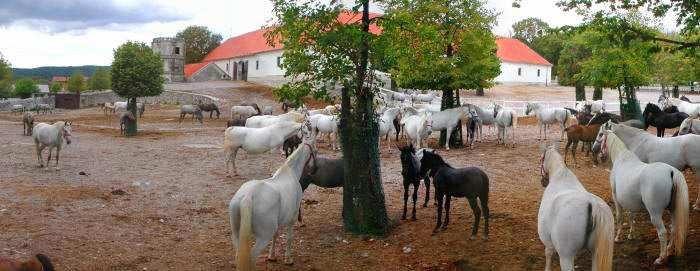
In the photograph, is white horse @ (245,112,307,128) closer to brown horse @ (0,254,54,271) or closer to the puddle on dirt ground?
the puddle on dirt ground

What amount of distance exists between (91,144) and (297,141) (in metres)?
10.6

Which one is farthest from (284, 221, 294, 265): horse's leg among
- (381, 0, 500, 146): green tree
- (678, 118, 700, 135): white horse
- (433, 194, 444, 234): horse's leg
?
(381, 0, 500, 146): green tree

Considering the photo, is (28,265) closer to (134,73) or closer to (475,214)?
(475,214)

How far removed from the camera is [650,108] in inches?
733

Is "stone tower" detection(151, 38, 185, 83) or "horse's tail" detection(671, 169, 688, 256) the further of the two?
"stone tower" detection(151, 38, 185, 83)

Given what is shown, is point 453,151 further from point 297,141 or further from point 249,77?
point 249,77

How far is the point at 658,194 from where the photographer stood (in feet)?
23.7

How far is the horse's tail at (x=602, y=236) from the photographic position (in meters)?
5.80

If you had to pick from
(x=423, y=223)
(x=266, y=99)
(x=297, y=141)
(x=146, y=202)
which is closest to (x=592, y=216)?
(x=423, y=223)

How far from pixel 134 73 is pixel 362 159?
3056 centimetres

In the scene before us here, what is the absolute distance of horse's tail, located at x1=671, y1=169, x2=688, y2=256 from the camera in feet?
23.2

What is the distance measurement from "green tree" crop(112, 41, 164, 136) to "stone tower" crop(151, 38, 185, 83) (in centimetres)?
3514

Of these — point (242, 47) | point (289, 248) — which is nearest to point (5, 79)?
point (242, 47)

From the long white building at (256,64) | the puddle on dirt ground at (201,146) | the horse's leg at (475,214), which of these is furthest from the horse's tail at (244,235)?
the long white building at (256,64)
